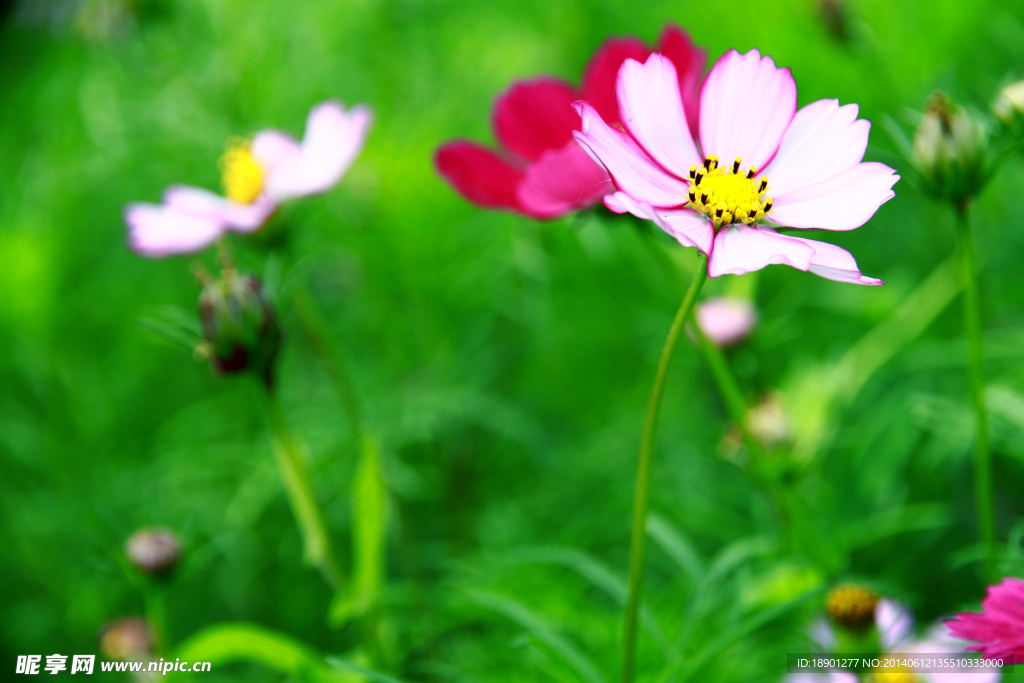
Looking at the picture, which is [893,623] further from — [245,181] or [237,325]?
[245,181]

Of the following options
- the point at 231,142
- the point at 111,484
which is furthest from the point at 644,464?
the point at 111,484

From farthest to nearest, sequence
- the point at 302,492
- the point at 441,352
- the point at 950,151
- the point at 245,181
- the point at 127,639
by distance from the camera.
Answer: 1. the point at 441,352
2. the point at 127,639
3. the point at 245,181
4. the point at 302,492
5. the point at 950,151

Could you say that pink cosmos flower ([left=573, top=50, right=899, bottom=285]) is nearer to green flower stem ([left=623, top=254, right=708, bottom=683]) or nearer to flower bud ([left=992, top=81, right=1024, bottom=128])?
green flower stem ([left=623, top=254, right=708, bottom=683])

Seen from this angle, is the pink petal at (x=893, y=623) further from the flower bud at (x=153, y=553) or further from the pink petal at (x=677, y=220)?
the flower bud at (x=153, y=553)

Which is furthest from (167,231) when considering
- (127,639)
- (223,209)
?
(127,639)

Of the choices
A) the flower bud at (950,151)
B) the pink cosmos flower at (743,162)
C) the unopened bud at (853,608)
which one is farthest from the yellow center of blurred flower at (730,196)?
the unopened bud at (853,608)
